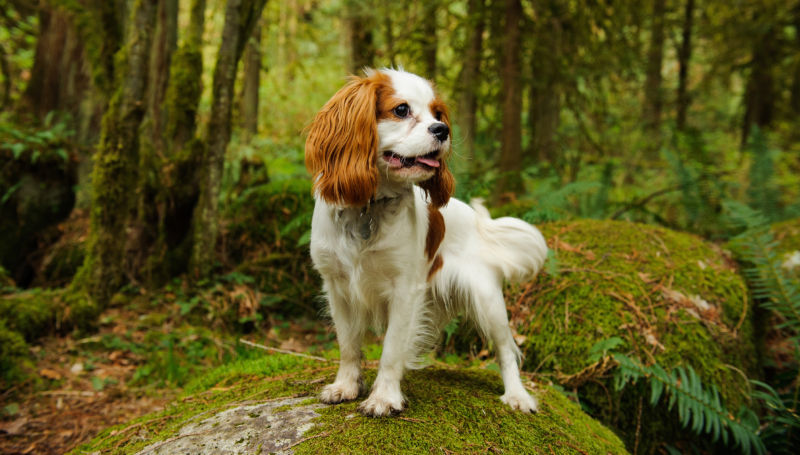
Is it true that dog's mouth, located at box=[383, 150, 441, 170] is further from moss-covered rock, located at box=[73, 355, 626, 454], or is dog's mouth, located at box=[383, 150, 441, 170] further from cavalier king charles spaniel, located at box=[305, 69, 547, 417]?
moss-covered rock, located at box=[73, 355, 626, 454]

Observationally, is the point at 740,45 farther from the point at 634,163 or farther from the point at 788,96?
the point at 788,96

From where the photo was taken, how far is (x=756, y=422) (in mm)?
3352

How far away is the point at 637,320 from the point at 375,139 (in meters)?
2.54

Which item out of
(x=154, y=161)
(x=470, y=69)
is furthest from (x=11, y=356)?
(x=470, y=69)

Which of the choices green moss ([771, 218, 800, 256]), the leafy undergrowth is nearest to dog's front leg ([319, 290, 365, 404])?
the leafy undergrowth

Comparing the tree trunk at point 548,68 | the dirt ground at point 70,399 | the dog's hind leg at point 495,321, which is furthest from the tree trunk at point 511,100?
the dirt ground at point 70,399

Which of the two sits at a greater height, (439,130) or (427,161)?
(439,130)

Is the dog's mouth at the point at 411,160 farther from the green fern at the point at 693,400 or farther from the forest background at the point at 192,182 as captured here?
the green fern at the point at 693,400

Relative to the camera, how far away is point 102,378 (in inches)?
168

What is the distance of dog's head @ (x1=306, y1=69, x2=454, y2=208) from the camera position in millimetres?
2264

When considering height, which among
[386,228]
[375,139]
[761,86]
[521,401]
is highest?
[761,86]

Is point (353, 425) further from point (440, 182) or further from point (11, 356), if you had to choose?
point (11, 356)

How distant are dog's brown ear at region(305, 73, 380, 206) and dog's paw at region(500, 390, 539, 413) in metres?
1.35

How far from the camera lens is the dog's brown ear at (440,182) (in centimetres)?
248
